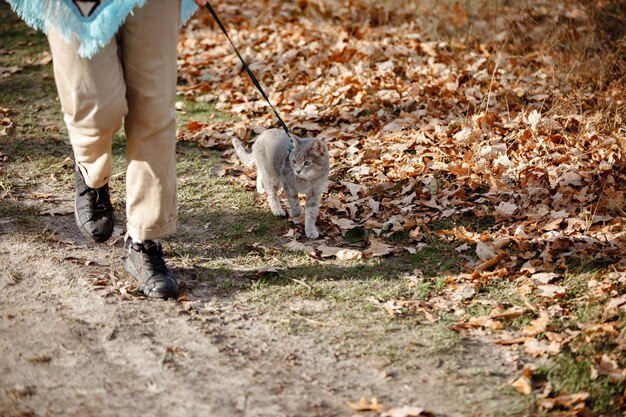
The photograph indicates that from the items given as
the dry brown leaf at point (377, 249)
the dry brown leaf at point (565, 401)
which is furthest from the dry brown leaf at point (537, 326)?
the dry brown leaf at point (377, 249)

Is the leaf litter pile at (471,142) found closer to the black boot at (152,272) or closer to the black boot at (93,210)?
the black boot at (152,272)

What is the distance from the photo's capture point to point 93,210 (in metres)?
4.31

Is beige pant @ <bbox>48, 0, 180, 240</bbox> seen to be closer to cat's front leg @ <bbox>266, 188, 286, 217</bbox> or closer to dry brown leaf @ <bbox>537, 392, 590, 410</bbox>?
cat's front leg @ <bbox>266, 188, 286, 217</bbox>

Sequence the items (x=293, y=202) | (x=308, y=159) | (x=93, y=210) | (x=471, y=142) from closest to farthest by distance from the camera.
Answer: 1. (x=93, y=210)
2. (x=308, y=159)
3. (x=293, y=202)
4. (x=471, y=142)

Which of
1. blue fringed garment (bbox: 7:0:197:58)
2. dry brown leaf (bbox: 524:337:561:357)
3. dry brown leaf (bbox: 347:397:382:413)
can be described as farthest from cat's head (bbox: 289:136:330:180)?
dry brown leaf (bbox: 347:397:382:413)

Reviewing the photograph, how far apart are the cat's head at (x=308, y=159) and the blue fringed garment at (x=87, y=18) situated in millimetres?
1939

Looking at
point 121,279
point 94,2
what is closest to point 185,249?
point 121,279

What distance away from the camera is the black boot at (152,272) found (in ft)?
12.7

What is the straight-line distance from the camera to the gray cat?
16.5 feet

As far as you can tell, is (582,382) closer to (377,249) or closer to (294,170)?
(377,249)

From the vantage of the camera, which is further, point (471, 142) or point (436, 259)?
point (471, 142)

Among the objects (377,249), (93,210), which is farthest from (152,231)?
(377,249)

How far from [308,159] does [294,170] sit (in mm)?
130

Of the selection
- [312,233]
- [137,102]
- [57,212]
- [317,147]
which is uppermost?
[137,102]
